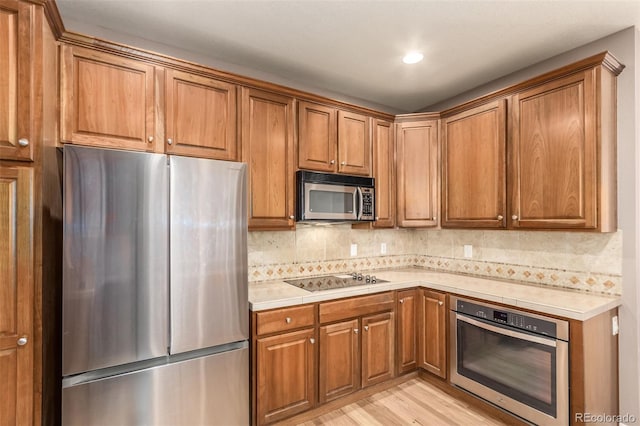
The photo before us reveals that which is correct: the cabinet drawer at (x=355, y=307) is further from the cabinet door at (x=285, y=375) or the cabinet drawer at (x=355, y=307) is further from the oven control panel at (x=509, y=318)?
the oven control panel at (x=509, y=318)

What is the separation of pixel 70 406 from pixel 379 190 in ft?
8.56

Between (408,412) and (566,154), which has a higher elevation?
(566,154)

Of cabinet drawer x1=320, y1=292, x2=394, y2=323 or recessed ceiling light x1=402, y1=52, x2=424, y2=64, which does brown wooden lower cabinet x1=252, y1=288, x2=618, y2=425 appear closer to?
cabinet drawer x1=320, y1=292, x2=394, y2=323

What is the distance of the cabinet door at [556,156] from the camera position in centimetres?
213

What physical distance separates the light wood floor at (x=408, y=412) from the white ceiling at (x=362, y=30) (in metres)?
2.72

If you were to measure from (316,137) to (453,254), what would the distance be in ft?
6.15

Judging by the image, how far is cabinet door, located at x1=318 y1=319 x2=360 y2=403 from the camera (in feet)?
7.90

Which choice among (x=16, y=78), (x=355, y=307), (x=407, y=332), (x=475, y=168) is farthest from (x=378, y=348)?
(x=16, y=78)

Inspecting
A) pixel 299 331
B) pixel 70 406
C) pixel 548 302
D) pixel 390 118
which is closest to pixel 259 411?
pixel 299 331

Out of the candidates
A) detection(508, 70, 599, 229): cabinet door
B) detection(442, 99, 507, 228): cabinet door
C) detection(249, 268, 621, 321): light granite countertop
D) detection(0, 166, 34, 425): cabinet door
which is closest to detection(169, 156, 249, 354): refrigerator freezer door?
detection(249, 268, 621, 321): light granite countertop

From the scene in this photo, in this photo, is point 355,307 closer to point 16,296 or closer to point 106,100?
point 16,296

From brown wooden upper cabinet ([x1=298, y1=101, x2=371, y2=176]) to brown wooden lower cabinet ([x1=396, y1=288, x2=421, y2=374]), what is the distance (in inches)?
46.0

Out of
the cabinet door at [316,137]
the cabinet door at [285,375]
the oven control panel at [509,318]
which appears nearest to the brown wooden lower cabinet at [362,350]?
the cabinet door at [285,375]

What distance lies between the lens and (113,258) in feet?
5.40
